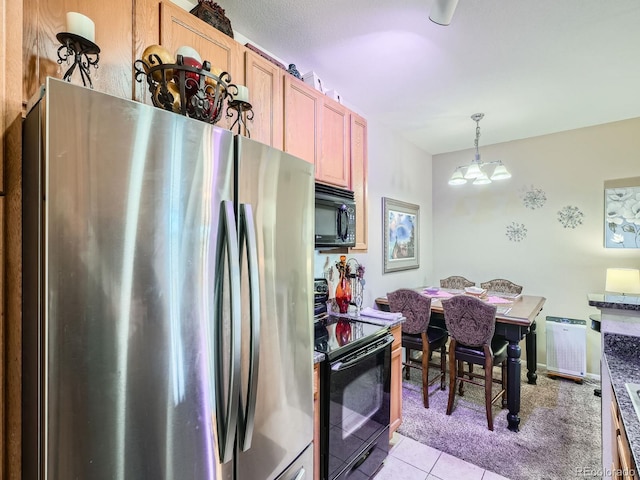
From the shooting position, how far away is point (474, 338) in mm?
2486

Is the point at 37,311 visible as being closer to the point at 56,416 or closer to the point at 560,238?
the point at 56,416

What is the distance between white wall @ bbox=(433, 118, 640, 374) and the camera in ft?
11.2

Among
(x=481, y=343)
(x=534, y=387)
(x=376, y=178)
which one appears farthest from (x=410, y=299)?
(x=534, y=387)

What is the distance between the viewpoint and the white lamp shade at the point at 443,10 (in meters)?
1.44

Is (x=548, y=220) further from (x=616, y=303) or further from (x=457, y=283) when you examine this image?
(x=616, y=303)

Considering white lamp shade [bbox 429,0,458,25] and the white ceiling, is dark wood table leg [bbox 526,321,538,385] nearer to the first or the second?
the white ceiling

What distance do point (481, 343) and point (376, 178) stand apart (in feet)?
6.13

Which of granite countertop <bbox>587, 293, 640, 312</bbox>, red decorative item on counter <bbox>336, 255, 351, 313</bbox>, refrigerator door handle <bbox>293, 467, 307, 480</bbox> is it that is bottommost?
refrigerator door handle <bbox>293, 467, 307, 480</bbox>

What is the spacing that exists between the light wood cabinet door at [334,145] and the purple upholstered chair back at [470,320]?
135cm

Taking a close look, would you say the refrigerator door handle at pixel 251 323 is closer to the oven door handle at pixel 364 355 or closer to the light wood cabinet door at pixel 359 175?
the oven door handle at pixel 364 355

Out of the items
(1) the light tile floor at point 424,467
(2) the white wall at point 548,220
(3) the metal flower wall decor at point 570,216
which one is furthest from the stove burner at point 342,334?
(3) the metal flower wall decor at point 570,216

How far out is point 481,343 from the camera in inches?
97.0

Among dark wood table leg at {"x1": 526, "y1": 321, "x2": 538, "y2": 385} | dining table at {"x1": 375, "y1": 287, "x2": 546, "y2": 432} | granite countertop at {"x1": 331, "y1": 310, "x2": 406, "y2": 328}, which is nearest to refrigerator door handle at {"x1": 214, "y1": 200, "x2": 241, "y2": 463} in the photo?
granite countertop at {"x1": 331, "y1": 310, "x2": 406, "y2": 328}

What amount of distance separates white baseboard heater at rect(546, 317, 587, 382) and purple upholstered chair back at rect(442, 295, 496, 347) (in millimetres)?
1613
